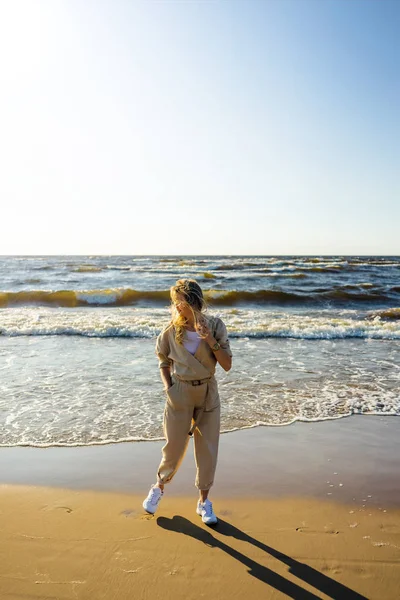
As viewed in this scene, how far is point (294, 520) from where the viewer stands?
3445 mm

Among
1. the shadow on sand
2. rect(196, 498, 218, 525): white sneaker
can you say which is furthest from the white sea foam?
the shadow on sand

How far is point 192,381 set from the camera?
3.37 metres

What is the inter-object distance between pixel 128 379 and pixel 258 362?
9.56ft

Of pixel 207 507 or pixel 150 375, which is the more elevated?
→ pixel 207 507

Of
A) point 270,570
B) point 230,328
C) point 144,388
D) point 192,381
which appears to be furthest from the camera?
point 230,328

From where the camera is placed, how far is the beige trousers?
338cm

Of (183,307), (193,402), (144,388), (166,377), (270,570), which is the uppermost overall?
(183,307)

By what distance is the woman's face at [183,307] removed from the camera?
129 inches

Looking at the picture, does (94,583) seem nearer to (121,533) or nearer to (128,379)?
(121,533)

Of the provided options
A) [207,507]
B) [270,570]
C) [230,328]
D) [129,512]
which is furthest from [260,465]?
[230,328]

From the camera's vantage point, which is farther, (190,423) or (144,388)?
(144,388)

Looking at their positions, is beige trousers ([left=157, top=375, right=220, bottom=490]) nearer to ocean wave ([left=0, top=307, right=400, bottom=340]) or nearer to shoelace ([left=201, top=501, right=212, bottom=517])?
shoelace ([left=201, top=501, right=212, bottom=517])

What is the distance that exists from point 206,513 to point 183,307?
5.29 ft

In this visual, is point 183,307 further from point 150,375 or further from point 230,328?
point 230,328
